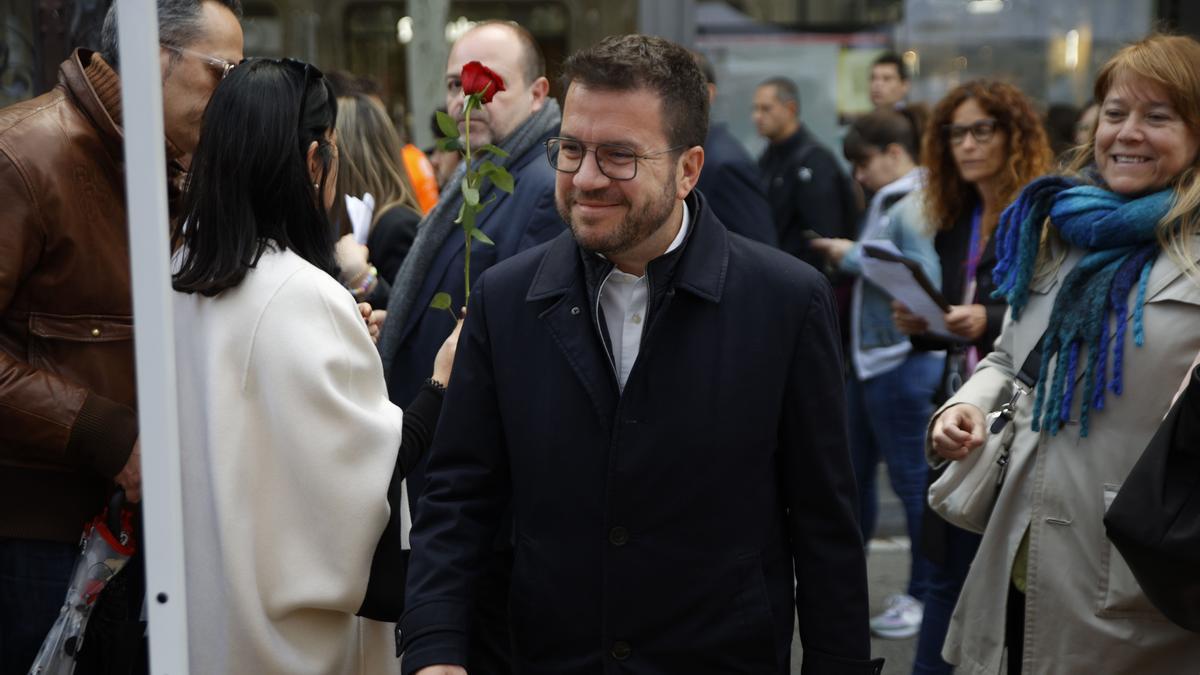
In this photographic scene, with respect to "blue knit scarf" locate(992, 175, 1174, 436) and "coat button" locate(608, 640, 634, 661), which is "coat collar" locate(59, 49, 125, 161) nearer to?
"coat button" locate(608, 640, 634, 661)

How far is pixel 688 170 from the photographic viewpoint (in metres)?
2.49

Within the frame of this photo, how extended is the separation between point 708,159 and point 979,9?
4.14 m

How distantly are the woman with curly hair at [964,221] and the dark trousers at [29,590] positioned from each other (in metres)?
2.50

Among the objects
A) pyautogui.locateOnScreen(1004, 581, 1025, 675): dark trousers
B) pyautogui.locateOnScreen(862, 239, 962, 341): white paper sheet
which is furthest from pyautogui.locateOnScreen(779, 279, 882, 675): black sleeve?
pyautogui.locateOnScreen(862, 239, 962, 341): white paper sheet

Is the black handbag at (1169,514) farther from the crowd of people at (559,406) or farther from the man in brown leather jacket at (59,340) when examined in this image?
the man in brown leather jacket at (59,340)

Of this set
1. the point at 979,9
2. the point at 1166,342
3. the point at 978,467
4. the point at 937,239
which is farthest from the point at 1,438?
the point at 979,9

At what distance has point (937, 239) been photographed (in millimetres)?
4668

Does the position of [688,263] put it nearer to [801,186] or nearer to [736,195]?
[736,195]

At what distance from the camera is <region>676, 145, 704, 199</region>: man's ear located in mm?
2457

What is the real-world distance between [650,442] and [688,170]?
532 millimetres

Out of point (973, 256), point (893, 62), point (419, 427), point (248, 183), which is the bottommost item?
point (419, 427)

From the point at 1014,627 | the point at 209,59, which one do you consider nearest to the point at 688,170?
the point at 209,59

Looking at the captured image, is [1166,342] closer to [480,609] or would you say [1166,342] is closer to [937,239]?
[480,609]

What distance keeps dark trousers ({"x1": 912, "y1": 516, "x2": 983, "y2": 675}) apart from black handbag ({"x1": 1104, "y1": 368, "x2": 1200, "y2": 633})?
4.34ft
